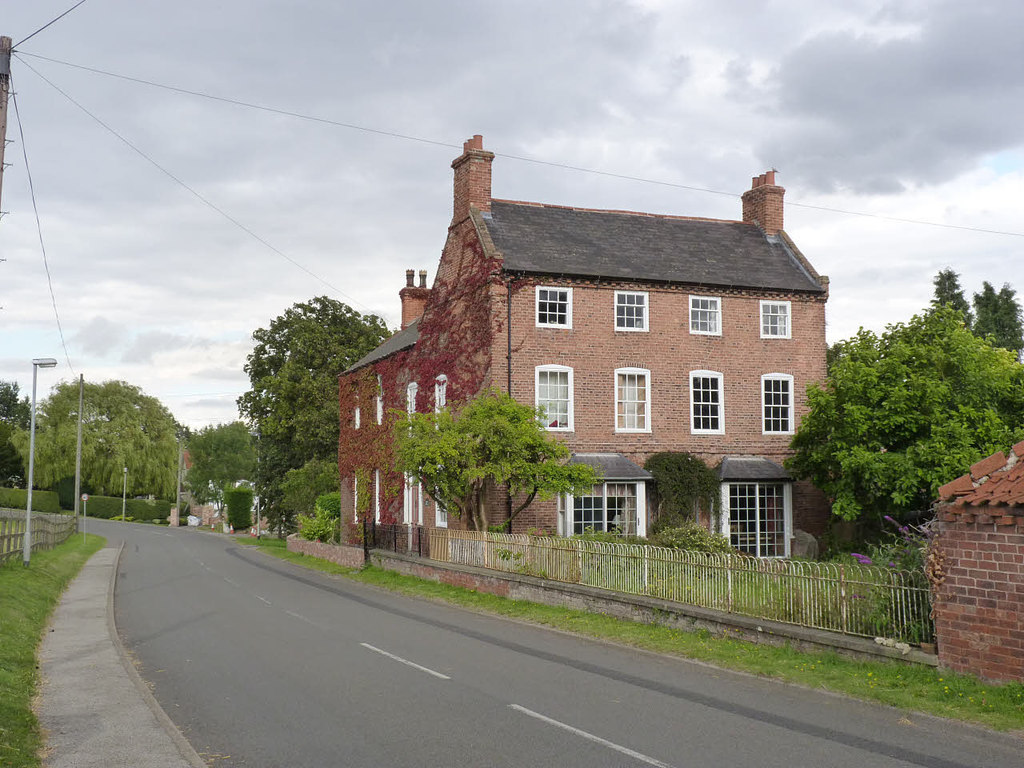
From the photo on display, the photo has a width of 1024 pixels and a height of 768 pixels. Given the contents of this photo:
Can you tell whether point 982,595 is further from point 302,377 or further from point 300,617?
point 302,377

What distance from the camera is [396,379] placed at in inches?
1439

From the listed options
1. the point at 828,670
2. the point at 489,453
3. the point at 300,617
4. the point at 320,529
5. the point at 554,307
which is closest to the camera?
the point at 828,670

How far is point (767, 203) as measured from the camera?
35000 mm

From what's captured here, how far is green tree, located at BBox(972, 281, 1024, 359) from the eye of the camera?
4812 cm

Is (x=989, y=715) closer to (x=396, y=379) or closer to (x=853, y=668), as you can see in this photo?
(x=853, y=668)

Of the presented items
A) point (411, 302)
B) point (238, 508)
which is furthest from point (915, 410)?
point (238, 508)

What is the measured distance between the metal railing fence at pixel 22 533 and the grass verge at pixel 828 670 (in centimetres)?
1722

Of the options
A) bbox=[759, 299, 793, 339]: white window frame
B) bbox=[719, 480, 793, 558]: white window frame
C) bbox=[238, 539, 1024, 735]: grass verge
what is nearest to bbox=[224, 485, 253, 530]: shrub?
bbox=[719, 480, 793, 558]: white window frame

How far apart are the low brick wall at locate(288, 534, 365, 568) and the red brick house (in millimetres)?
2650

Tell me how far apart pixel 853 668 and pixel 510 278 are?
18.9 m

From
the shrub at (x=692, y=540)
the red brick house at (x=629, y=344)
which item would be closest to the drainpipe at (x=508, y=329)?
the red brick house at (x=629, y=344)

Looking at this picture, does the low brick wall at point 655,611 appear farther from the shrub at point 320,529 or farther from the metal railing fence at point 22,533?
the shrub at point 320,529

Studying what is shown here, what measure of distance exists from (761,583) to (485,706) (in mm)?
5790

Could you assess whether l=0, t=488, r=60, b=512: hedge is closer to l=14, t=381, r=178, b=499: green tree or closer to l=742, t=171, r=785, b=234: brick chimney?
l=14, t=381, r=178, b=499: green tree
